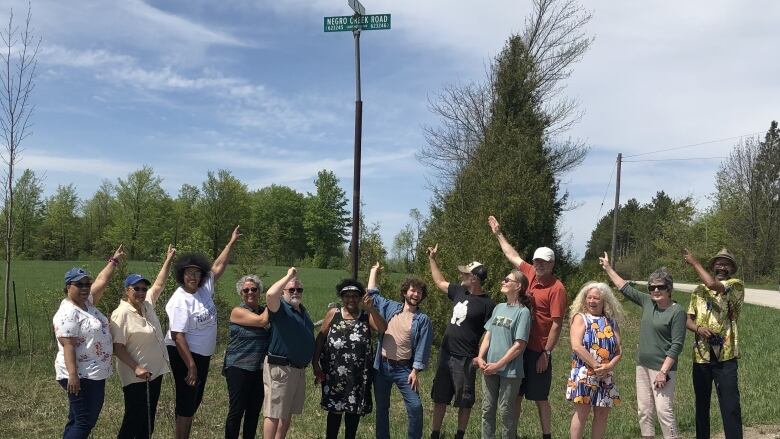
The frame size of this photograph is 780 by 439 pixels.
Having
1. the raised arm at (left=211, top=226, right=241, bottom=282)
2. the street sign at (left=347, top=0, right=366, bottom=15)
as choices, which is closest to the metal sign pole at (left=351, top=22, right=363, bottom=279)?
the street sign at (left=347, top=0, right=366, bottom=15)

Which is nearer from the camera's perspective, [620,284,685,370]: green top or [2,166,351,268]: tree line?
[620,284,685,370]: green top

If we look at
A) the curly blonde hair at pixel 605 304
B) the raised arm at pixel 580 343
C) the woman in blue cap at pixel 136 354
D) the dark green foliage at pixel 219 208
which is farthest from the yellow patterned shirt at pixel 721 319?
the dark green foliage at pixel 219 208

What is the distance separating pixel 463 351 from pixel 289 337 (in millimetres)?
1592

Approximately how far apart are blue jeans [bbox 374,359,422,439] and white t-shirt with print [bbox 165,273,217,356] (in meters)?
1.53

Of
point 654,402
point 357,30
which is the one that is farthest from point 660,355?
point 357,30

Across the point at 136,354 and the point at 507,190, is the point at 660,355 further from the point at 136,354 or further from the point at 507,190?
the point at 507,190

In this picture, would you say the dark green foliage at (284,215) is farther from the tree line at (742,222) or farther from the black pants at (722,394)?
the black pants at (722,394)

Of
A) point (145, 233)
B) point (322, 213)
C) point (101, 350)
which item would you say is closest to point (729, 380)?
point (101, 350)

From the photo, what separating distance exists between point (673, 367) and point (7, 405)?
7779mm

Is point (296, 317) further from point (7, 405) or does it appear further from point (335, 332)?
point (7, 405)

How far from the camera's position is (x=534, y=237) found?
16641 mm

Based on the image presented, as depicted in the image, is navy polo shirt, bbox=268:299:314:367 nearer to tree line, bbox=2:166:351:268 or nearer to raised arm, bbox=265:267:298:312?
raised arm, bbox=265:267:298:312

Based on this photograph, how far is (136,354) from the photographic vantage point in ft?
15.5

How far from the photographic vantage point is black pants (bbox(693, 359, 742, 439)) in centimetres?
512
